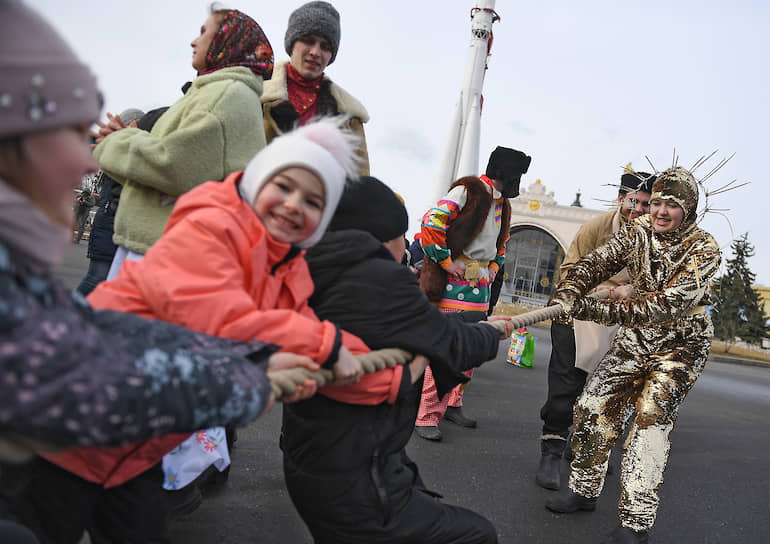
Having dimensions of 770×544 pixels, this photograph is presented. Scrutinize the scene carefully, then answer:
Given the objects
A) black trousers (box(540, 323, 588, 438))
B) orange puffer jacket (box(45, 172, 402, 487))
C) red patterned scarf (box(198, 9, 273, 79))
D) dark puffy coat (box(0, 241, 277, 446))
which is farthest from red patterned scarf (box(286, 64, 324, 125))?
black trousers (box(540, 323, 588, 438))

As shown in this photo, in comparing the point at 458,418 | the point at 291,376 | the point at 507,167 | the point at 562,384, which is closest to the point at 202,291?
the point at 291,376

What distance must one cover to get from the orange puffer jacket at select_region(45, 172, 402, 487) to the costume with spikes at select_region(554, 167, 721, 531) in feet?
6.82

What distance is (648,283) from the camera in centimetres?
322

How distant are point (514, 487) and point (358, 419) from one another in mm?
2371

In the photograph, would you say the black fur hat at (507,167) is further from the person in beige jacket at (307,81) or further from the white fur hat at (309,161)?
the white fur hat at (309,161)

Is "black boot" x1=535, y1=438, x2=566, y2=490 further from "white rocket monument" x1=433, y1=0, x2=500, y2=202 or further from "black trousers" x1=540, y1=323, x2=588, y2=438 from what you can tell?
"white rocket monument" x1=433, y1=0, x2=500, y2=202

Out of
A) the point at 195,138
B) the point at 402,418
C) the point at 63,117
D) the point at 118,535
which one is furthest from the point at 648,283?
the point at 63,117

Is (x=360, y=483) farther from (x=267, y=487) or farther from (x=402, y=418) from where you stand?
(x=267, y=487)

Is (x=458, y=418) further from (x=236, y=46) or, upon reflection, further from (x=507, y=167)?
(x=236, y=46)

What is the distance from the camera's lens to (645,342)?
123 inches

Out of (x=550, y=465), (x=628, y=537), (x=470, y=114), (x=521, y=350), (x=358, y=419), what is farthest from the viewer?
(x=470, y=114)

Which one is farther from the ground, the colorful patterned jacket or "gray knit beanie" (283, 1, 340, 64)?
"gray knit beanie" (283, 1, 340, 64)

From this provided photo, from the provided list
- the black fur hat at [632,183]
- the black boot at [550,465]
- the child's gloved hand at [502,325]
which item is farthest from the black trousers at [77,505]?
the black fur hat at [632,183]

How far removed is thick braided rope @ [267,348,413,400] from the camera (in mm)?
Result: 1212
